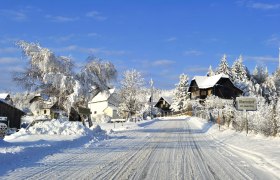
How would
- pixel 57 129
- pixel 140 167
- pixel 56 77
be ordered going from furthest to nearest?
pixel 56 77, pixel 57 129, pixel 140 167

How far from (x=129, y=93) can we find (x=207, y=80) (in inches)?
1029

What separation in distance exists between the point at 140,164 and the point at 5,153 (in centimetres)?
469

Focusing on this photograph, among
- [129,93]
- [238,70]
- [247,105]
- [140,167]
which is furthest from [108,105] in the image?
[140,167]

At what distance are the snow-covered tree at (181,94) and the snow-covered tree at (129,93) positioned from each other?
18592 mm

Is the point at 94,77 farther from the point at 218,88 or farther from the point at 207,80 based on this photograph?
the point at 207,80

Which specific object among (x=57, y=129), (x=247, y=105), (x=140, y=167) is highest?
(x=247, y=105)

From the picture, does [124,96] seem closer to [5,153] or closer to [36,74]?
[36,74]

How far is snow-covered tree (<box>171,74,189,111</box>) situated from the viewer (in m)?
116

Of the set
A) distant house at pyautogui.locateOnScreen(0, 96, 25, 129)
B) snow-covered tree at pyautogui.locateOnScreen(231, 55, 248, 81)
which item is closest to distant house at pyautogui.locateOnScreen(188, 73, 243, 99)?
snow-covered tree at pyautogui.locateOnScreen(231, 55, 248, 81)

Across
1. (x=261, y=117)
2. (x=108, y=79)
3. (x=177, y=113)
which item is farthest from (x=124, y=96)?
(x=261, y=117)

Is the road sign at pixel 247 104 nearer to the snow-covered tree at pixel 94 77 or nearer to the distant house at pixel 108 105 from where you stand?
the snow-covered tree at pixel 94 77

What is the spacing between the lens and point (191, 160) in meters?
15.4

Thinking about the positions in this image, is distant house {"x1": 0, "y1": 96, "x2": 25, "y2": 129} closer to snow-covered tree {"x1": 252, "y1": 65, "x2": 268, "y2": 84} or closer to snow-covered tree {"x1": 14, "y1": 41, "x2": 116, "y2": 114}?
snow-covered tree {"x1": 14, "y1": 41, "x2": 116, "y2": 114}

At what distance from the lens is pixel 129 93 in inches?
3585
